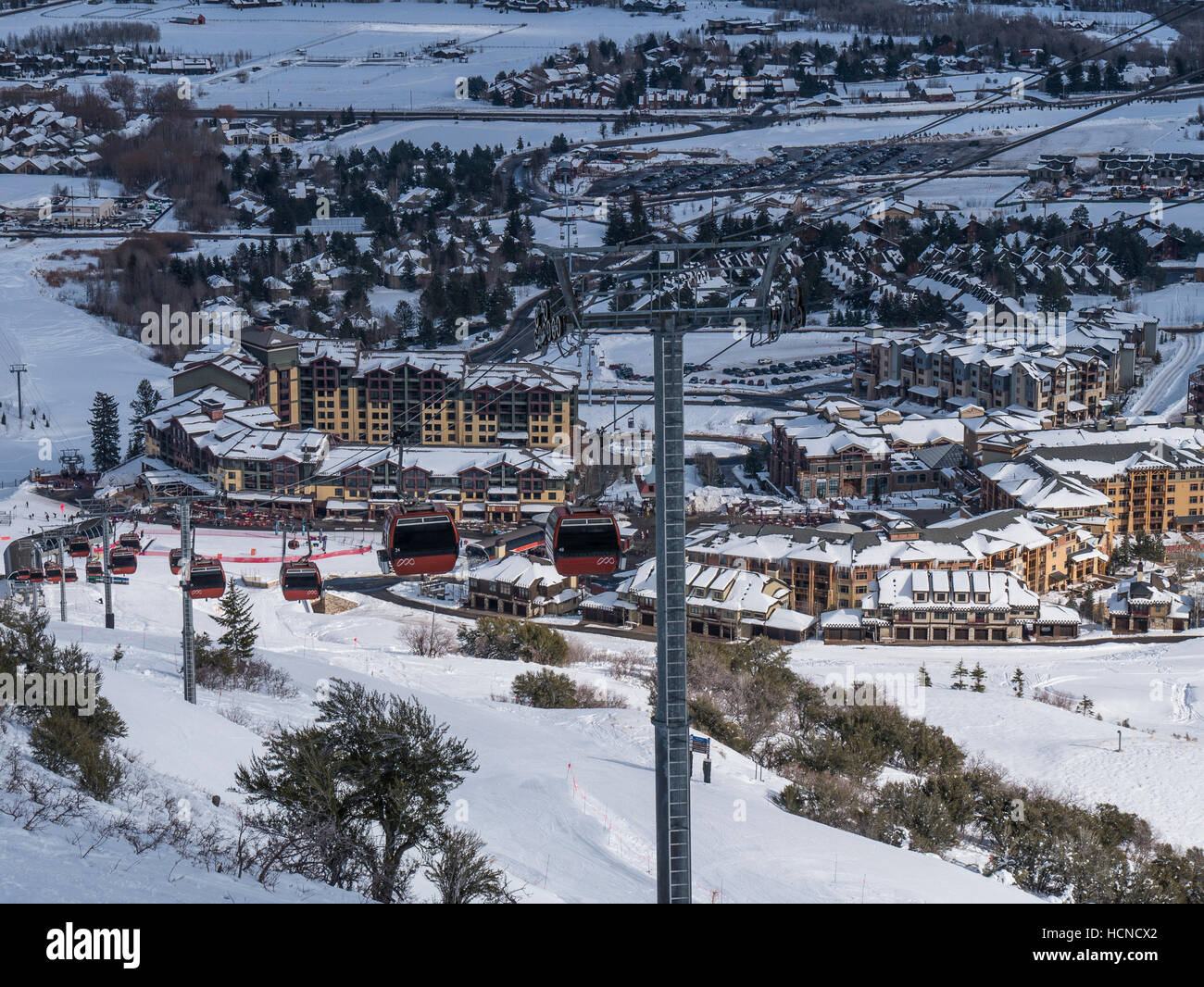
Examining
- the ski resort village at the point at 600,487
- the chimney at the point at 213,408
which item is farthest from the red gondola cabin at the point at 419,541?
the chimney at the point at 213,408

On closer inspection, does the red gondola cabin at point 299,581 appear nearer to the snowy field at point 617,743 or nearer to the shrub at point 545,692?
the snowy field at point 617,743

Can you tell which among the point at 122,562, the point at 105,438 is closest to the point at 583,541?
the point at 122,562

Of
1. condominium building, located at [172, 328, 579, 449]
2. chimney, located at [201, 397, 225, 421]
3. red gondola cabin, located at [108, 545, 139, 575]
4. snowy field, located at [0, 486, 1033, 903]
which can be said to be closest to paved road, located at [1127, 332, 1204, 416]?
condominium building, located at [172, 328, 579, 449]

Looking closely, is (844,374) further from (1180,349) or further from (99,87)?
(99,87)

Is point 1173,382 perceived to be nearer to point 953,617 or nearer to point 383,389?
point 953,617

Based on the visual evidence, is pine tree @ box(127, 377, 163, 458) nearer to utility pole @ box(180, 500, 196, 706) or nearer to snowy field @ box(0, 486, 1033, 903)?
snowy field @ box(0, 486, 1033, 903)
